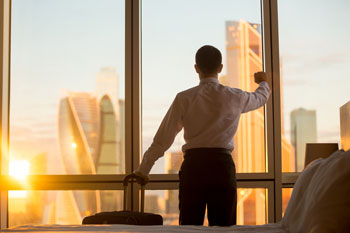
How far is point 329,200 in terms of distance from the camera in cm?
144

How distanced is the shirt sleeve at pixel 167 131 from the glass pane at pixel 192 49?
1028 mm

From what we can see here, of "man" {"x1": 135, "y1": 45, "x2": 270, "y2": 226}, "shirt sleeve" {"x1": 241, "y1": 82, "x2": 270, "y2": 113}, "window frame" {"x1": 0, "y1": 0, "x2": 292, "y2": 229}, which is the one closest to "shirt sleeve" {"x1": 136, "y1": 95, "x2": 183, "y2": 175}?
"man" {"x1": 135, "y1": 45, "x2": 270, "y2": 226}

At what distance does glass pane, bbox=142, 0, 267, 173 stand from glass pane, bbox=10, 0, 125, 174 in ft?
0.73

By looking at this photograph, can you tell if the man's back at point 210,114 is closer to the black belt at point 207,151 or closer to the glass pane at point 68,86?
the black belt at point 207,151

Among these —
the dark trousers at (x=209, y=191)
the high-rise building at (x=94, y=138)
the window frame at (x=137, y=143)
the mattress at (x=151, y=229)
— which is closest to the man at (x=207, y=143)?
the dark trousers at (x=209, y=191)

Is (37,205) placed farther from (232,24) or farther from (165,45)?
(232,24)

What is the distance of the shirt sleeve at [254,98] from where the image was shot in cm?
304

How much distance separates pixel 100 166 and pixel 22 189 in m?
0.63

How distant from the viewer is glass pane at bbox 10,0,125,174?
411cm

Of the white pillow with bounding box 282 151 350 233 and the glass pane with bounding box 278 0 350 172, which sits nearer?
the white pillow with bounding box 282 151 350 233

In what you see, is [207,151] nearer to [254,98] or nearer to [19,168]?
[254,98]

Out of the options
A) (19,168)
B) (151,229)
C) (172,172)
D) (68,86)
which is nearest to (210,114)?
(151,229)

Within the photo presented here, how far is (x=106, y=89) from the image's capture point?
4133 mm

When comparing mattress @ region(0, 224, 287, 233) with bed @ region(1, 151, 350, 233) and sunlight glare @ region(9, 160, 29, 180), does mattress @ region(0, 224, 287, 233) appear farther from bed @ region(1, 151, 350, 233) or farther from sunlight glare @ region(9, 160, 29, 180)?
sunlight glare @ region(9, 160, 29, 180)
